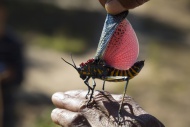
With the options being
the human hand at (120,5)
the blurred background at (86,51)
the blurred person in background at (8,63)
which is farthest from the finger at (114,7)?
the blurred person in background at (8,63)

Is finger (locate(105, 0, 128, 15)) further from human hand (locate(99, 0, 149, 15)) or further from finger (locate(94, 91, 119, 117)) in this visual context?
finger (locate(94, 91, 119, 117))

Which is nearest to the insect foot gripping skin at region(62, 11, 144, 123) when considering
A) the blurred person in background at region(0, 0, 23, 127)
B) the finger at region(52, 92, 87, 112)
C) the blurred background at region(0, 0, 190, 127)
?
the finger at region(52, 92, 87, 112)

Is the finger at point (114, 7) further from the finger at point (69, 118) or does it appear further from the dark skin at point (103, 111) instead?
the finger at point (69, 118)

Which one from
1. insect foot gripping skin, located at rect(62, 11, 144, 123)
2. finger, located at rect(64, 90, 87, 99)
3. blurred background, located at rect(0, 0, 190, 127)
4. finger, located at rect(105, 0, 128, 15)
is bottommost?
blurred background, located at rect(0, 0, 190, 127)

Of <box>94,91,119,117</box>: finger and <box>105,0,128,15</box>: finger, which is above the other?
<box>105,0,128,15</box>: finger

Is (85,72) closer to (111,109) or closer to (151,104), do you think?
(111,109)

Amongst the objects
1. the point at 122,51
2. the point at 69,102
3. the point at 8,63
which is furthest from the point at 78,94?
the point at 8,63

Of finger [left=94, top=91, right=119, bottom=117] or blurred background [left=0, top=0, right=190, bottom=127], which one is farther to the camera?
blurred background [left=0, top=0, right=190, bottom=127]
